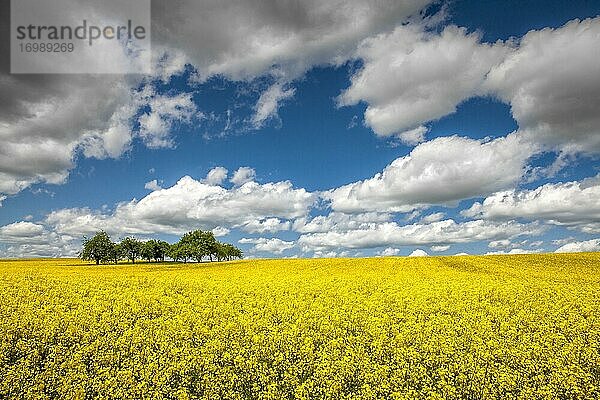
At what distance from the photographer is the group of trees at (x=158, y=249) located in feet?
248

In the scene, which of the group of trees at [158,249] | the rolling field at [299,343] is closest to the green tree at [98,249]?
the group of trees at [158,249]

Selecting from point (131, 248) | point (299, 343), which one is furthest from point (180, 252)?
point (299, 343)

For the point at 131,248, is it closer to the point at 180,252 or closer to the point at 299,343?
the point at 180,252

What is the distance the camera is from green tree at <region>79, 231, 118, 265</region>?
75.1 meters

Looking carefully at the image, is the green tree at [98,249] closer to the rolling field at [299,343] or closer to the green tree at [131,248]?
the green tree at [131,248]

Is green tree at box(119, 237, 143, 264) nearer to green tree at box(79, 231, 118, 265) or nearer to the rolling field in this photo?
green tree at box(79, 231, 118, 265)

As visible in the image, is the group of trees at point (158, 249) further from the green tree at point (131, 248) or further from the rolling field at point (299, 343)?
the rolling field at point (299, 343)

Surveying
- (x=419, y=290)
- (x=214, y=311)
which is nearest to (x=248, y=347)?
(x=214, y=311)

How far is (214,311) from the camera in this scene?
15.7 meters

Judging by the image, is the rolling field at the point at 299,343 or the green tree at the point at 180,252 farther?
the green tree at the point at 180,252

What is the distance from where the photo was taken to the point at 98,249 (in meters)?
75.4

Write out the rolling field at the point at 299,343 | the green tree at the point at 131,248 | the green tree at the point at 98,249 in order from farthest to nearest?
the green tree at the point at 131,248 < the green tree at the point at 98,249 < the rolling field at the point at 299,343

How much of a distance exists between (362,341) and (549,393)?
4.95m

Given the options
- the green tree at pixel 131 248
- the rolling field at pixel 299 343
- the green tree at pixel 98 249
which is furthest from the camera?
the green tree at pixel 131 248
